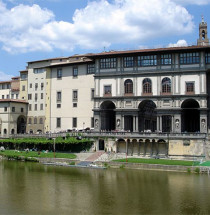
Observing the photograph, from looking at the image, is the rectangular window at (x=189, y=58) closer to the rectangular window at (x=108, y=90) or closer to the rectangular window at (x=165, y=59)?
the rectangular window at (x=165, y=59)

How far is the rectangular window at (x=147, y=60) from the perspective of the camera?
69688mm

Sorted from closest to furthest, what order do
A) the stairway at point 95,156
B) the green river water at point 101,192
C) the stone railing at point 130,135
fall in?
the green river water at point 101,192
the stone railing at point 130,135
the stairway at point 95,156

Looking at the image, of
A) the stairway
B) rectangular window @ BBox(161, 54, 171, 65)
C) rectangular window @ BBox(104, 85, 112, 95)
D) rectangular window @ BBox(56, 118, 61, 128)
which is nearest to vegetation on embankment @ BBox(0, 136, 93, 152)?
the stairway

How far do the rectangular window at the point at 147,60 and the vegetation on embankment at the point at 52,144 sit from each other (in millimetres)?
18900

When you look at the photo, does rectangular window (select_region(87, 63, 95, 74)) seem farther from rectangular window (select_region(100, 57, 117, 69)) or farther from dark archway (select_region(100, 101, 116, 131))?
dark archway (select_region(100, 101, 116, 131))

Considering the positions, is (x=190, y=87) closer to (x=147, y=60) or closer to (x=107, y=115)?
(x=147, y=60)

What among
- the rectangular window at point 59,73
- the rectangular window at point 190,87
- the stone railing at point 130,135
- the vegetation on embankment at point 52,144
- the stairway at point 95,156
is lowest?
the stairway at point 95,156

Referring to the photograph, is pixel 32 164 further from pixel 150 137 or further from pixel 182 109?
pixel 182 109

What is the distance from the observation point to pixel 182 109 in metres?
67.3

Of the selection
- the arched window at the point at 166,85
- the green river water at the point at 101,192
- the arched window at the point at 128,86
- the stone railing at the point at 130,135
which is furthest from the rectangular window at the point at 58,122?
the green river water at the point at 101,192

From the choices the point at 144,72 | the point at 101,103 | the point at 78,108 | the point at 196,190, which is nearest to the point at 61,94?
the point at 78,108

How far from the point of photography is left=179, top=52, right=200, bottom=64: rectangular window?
66562mm

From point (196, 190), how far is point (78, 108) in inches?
1768

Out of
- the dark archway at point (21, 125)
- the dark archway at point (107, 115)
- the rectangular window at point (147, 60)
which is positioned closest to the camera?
the rectangular window at point (147, 60)
